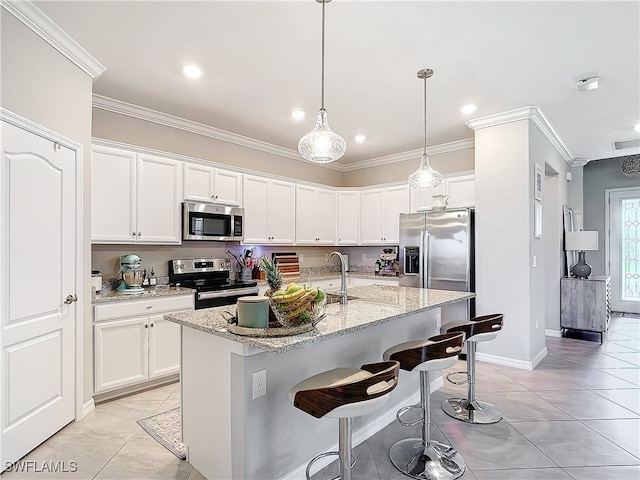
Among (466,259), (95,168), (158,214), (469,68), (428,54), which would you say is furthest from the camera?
(466,259)

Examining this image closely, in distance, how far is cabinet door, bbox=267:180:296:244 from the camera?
487 cm

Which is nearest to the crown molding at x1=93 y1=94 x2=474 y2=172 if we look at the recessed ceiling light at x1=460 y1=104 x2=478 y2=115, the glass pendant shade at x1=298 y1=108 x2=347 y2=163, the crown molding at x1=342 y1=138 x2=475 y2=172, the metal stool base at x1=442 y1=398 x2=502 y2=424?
the crown molding at x1=342 y1=138 x2=475 y2=172

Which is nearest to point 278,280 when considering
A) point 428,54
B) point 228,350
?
point 228,350

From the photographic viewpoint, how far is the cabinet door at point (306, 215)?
5.22m

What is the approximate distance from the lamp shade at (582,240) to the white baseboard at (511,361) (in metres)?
1.83

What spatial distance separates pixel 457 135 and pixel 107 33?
3.99 m

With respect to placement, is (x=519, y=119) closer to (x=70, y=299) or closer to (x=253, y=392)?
(x=253, y=392)

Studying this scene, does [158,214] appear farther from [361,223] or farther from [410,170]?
[410,170]

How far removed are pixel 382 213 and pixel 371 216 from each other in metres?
0.20

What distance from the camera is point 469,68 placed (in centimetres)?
296

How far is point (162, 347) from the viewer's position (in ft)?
11.1

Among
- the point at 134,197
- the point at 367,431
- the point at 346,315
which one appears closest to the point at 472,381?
the point at 367,431

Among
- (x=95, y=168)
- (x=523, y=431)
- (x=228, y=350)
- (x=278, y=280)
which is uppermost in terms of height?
(x=95, y=168)

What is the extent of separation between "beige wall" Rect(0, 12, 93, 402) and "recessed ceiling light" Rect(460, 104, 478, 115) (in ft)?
11.5
